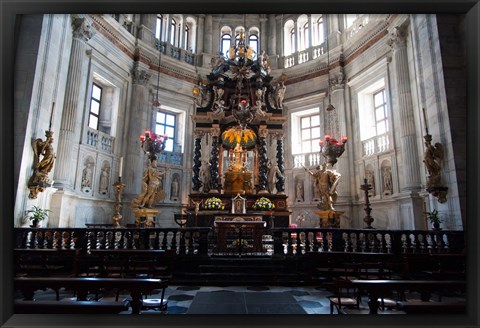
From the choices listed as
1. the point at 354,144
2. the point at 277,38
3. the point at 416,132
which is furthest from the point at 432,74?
the point at 277,38

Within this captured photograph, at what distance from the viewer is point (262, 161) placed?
11.7 metres

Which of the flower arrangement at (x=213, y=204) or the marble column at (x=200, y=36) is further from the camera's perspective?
the marble column at (x=200, y=36)

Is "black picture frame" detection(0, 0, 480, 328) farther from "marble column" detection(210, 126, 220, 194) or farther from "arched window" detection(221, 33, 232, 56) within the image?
"arched window" detection(221, 33, 232, 56)

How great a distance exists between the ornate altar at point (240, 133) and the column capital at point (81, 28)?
4.33 metres

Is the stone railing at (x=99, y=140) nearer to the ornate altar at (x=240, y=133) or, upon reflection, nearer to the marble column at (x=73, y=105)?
the marble column at (x=73, y=105)

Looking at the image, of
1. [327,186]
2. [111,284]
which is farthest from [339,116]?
[111,284]

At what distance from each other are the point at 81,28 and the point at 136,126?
4.32 m

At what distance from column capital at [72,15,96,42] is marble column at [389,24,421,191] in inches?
441

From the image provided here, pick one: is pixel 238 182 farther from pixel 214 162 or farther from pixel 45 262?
pixel 45 262

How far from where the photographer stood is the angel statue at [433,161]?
7226 mm

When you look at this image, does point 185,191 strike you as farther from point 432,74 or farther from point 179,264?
point 432,74

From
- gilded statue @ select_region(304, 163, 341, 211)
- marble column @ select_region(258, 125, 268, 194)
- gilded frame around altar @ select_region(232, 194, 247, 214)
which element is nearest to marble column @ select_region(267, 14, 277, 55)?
marble column @ select_region(258, 125, 268, 194)

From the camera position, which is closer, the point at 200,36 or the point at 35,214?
the point at 35,214

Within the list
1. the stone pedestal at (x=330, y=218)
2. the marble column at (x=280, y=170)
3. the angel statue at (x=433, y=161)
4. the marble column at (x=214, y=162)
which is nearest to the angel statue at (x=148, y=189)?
the marble column at (x=214, y=162)
